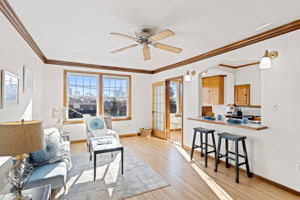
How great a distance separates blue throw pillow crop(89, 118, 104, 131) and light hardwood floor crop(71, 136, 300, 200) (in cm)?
133

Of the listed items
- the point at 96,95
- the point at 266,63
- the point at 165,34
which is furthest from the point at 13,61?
the point at 266,63

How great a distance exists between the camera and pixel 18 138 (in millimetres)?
1168

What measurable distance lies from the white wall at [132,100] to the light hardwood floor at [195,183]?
6.16ft

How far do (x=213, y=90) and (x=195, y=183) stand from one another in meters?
4.06

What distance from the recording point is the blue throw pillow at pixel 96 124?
4.20 m

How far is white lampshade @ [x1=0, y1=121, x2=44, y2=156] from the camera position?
3.72ft

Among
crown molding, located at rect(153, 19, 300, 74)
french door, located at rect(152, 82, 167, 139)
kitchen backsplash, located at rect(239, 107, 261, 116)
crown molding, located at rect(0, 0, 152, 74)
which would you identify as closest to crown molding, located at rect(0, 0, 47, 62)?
crown molding, located at rect(0, 0, 152, 74)

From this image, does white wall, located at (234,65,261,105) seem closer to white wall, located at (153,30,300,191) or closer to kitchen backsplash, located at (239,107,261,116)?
kitchen backsplash, located at (239,107,261,116)

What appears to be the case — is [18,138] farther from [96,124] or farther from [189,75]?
[189,75]

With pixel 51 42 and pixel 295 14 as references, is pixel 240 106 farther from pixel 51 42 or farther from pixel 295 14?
pixel 51 42

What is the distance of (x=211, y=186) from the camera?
244cm

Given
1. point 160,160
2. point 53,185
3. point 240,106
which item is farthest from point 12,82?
point 240,106

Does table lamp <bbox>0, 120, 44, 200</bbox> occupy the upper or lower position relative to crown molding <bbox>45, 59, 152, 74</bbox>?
lower

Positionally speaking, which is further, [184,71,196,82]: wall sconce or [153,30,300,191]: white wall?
[184,71,196,82]: wall sconce
